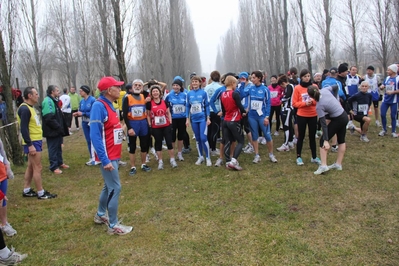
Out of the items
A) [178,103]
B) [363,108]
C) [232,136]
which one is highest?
[178,103]

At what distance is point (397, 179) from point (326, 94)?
1.97 m

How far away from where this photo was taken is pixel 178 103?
737 centimetres

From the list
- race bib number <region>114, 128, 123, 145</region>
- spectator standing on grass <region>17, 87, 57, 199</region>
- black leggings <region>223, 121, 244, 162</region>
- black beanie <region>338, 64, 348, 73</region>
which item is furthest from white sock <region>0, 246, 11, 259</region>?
black beanie <region>338, 64, 348, 73</region>

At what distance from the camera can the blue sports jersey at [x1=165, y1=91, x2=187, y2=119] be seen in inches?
290

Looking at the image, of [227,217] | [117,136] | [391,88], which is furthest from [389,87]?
[117,136]

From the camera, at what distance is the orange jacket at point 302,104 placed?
6.31m

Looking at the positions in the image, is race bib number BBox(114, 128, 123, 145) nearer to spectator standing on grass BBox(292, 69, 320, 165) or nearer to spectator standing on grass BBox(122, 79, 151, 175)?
spectator standing on grass BBox(122, 79, 151, 175)

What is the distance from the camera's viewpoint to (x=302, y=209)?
4.50 metres

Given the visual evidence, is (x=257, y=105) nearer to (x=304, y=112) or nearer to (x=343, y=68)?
(x=304, y=112)

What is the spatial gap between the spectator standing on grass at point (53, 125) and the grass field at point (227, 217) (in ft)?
2.02

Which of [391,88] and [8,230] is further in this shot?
[391,88]

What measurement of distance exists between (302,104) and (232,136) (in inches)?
63.2

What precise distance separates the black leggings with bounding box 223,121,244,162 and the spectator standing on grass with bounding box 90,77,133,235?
9.70ft

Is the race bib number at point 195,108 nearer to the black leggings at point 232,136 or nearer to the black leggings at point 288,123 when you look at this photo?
the black leggings at point 232,136
